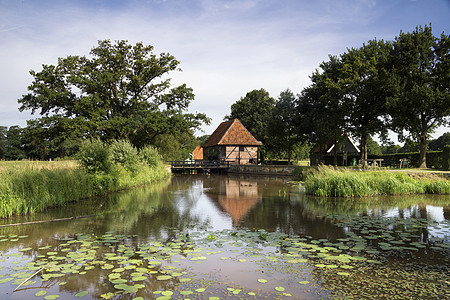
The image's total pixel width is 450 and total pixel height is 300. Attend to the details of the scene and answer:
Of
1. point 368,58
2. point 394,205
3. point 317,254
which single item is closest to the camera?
point 317,254

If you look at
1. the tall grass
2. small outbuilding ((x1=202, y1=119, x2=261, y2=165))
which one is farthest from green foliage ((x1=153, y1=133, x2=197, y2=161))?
the tall grass

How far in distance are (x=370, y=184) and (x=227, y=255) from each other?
1189cm

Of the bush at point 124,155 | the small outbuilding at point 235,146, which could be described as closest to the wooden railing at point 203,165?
the small outbuilding at point 235,146

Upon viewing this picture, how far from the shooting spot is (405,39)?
29.4m

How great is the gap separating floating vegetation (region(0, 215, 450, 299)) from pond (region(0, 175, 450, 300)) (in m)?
0.02

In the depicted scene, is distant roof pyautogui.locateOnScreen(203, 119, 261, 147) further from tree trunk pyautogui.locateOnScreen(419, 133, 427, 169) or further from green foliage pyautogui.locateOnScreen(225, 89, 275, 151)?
tree trunk pyautogui.locateOnScreen(419, 133, 427, 169)

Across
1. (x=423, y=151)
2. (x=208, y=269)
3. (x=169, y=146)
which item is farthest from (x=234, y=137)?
(x=208, y=269)

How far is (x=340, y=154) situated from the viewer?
143 feet

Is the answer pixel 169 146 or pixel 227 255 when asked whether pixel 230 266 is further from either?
pixel 169 146

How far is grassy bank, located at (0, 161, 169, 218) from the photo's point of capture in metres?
10.3

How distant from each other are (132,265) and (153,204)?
775 centimetres

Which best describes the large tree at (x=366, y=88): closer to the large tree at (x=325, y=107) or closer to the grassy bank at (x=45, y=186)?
the large tree at (x=325, y=107)

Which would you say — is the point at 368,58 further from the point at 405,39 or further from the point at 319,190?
the point at 319,190

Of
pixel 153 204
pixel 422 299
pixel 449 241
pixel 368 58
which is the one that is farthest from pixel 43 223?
pixel 368 58
